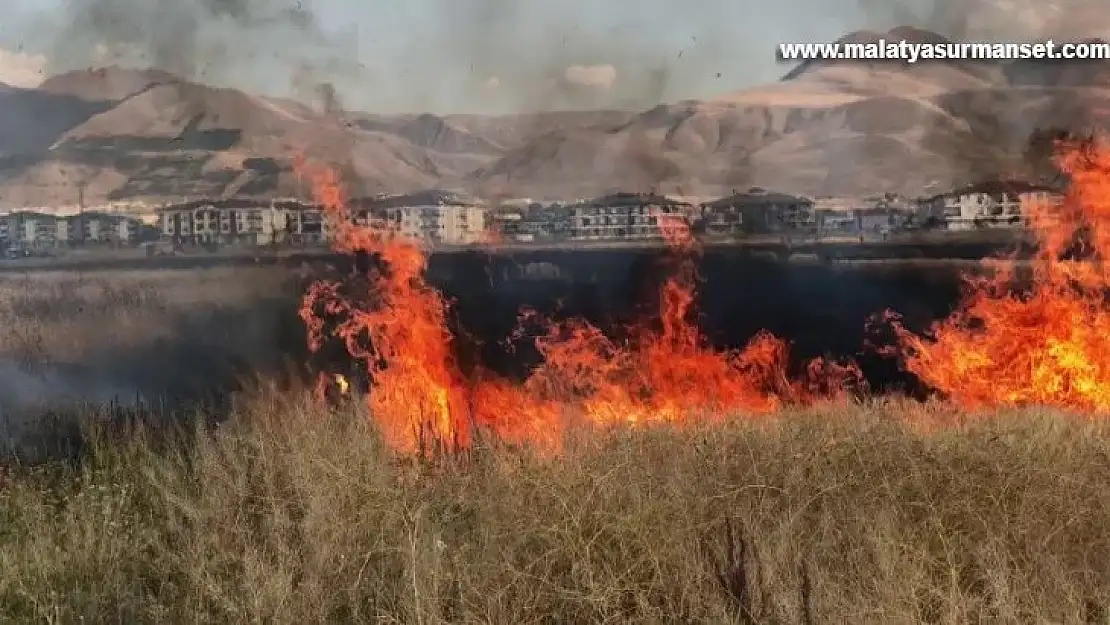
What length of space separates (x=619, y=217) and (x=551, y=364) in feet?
6.59

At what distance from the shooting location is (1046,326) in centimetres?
845

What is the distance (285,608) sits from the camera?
14.0 feet

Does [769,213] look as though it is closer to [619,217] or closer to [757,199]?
[757,199]

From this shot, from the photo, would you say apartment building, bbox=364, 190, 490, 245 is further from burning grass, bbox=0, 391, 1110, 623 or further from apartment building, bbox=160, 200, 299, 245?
burning grass, bbox=0, 391, 1110, 623

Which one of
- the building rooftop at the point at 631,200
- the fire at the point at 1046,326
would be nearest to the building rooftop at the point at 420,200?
the building rooftop at the point at 631,200

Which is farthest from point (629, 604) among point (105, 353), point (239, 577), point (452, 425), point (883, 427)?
point (105, 353)

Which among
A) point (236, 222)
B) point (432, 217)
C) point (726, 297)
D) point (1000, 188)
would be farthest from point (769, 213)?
point (236, 222)

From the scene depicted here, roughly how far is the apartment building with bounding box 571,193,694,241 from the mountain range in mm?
178

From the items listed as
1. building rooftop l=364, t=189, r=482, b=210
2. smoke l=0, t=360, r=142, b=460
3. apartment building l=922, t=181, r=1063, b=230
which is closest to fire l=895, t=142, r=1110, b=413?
apartment building l=922, t=181, r=1063, b=230

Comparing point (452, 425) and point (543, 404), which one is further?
point (543, 404)

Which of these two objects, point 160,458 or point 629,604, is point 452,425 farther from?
point 629,604

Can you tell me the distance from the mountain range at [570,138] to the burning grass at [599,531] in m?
4.06

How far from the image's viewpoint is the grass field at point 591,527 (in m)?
4.21

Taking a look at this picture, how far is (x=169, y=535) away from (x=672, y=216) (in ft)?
20.6
